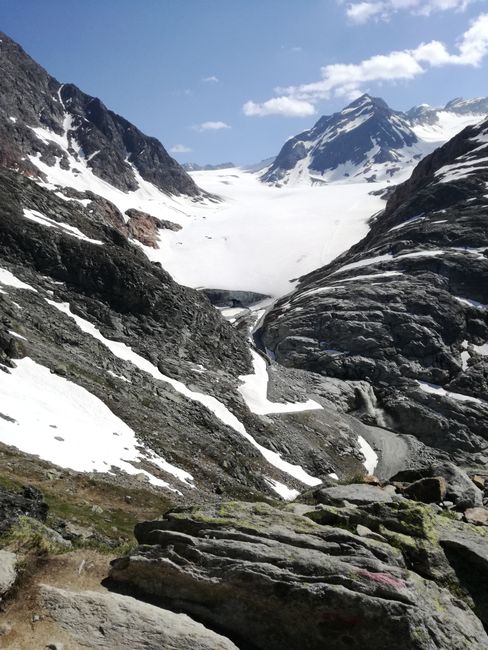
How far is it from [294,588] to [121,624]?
137 inches

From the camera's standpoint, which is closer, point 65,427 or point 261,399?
point 65,427

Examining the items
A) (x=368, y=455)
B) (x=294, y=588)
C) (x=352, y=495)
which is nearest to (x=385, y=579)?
(x=294, y=588)

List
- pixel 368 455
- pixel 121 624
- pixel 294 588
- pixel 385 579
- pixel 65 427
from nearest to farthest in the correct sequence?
pixel 121 624, pixel 294 588, pixel 385 579, pixel 65 427, pixel 368 455

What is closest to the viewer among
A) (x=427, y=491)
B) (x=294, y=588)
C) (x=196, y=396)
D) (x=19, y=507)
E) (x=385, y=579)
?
(x=294, y=588)

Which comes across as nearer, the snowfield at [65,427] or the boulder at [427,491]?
the boulder at [427,491]

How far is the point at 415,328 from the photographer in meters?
107

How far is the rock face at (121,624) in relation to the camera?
9.17m

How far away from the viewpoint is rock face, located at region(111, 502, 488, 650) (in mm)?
9820

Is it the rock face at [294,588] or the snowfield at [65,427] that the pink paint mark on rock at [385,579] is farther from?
the snowfield at [65,427]

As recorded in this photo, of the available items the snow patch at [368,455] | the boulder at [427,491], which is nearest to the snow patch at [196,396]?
the snow patch at [368,455]

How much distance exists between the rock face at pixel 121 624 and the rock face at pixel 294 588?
79 centimetres

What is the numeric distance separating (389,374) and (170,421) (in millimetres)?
64793

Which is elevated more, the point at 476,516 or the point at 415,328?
the point at 415,328

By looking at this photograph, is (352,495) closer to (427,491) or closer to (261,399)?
(427,491)
